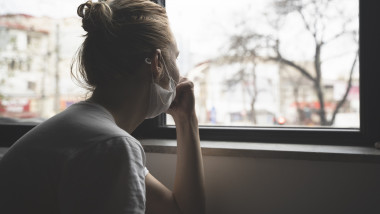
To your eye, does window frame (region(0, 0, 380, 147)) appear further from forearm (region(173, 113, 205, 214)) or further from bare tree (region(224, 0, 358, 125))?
forearm (region(173, 113, 205, 214))

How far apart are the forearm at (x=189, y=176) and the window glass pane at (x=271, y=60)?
0.30 metres

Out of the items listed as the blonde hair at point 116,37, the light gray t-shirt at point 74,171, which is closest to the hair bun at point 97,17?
the blonde hair at point 116,37

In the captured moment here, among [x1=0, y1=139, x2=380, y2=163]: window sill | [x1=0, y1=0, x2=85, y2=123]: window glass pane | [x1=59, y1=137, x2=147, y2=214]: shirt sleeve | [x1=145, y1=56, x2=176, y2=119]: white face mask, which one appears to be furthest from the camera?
[x1=0, y1=0, x2=85, y2=123]: window glass pane

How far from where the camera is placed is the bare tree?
1219 mm

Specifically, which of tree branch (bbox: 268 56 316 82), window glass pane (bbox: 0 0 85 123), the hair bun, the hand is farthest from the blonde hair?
window glass pane (bbox: 0 0 85 123)

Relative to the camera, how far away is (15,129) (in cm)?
172

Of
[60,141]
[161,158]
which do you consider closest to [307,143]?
[161,158]

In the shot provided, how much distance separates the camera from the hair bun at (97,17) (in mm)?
832

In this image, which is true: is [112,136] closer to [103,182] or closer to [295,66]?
[103,182]

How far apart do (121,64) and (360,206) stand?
84 centimetres

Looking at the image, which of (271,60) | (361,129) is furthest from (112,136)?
(361,129)

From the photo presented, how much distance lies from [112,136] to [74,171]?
0.31 feet

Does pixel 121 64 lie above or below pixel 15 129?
above

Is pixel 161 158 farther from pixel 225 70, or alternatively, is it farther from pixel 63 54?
pixel 63 54
